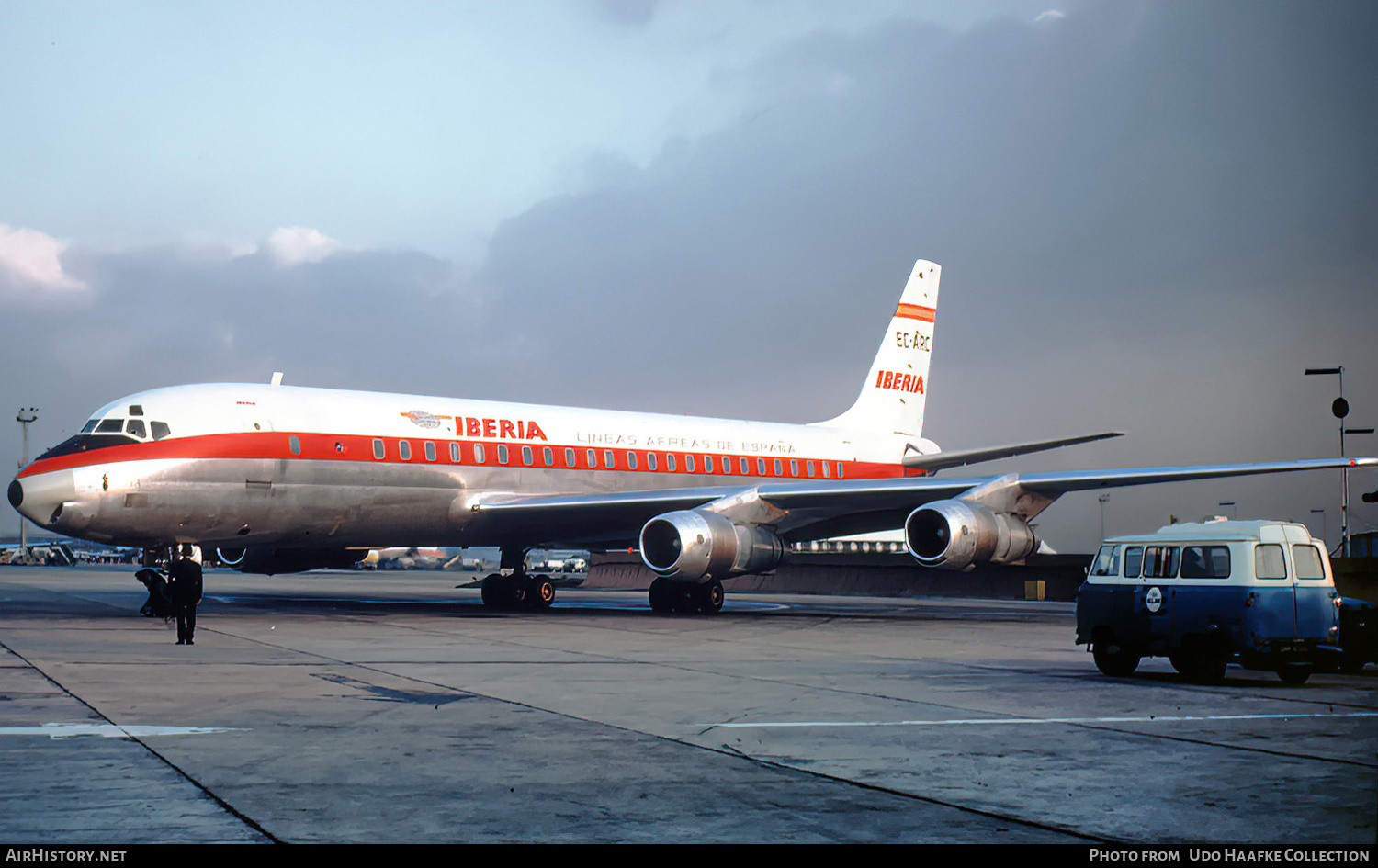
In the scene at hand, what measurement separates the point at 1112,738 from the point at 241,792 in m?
5.94

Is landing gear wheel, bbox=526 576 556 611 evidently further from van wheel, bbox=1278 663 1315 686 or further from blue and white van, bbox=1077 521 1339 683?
van wheel, bbox=1278 663 1315 686

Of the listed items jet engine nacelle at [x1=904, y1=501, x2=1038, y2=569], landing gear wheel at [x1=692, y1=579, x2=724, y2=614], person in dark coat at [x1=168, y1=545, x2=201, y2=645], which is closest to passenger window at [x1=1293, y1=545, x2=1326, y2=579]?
jet engine nacelle at [x1=904, y1=501, x2=1038, y2=569]

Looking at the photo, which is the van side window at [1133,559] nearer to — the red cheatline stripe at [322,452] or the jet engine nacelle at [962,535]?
the jet engine nacelle at [962,535]

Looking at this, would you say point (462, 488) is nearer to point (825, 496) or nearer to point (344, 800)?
point (825, 496)

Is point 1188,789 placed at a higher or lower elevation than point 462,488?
lower

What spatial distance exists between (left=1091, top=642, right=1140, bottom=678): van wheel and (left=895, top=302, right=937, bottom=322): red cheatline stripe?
22838mm

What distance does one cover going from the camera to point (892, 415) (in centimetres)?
3512

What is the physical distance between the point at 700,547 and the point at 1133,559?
1016 cm

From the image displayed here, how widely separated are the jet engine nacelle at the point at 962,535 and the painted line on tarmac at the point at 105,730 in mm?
15193

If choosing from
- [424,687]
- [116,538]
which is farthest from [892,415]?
[424,687]

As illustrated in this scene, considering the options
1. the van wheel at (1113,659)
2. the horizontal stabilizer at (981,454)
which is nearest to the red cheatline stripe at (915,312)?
the horizontal stabilizer at (981,454)

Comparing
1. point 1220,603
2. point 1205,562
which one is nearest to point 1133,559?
A: point 1205,562

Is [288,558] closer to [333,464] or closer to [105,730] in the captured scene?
[333,464]

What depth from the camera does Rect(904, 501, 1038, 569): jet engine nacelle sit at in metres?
22.2
